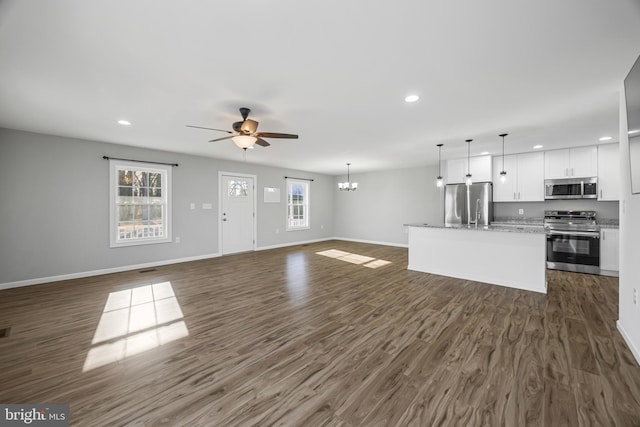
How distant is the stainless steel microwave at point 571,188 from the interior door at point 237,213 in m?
7.09

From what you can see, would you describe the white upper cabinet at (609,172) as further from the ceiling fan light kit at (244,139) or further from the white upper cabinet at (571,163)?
the ceiling fan light kit at (244,139)

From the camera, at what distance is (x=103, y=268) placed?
5.00m

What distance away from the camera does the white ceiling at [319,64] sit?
1.69 meters

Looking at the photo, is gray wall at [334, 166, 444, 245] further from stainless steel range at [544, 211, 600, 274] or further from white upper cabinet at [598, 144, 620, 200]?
white upper cabinet at [598, 144, 620, 200]

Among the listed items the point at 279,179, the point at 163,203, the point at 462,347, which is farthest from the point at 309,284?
the point at 279,179

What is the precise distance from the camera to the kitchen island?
3.99m

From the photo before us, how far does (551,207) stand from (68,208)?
9.74 metres

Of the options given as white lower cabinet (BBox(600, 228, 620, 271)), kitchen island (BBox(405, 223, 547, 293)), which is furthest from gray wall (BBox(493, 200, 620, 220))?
kitchen island (BBox(405, 223, 547, 293))

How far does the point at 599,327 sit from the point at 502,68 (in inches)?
115

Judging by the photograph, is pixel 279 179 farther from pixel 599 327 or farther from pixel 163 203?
pixel 599 327

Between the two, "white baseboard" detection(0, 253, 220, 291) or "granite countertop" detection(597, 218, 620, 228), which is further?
"granite countertop" detection(597, 218, 620, 228)

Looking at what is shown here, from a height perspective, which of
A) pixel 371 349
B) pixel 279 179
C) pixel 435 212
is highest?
pixel 279 179

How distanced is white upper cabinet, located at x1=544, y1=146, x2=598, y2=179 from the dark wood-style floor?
2.27 m

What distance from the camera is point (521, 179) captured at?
5.77 m
